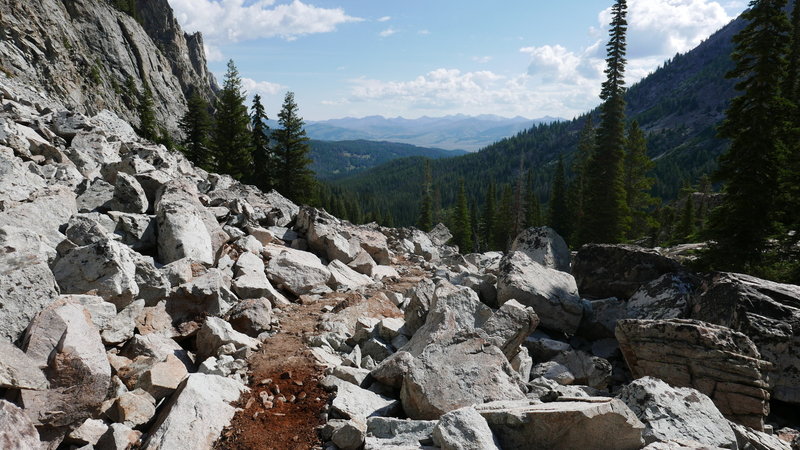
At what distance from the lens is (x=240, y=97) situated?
147 ft

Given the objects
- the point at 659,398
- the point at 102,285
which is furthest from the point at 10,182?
the point at 659,398

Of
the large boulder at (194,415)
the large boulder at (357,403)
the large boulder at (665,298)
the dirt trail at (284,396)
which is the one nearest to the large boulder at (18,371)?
the large boulder at (194,415)

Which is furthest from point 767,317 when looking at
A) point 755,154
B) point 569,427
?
point 755,154

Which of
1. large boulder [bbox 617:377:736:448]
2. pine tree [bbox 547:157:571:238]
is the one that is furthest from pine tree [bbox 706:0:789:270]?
pine tree [bbox 547:157:571:238]

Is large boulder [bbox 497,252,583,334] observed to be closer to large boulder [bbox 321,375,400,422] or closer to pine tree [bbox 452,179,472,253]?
large boulder [bbox 321,375,400,422]

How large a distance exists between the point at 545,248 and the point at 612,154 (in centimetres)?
2438

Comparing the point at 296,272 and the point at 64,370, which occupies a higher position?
the point at 64,370

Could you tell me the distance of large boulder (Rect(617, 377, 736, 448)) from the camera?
5.93 meters

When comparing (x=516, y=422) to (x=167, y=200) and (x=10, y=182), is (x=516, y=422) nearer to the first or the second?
(x=167, y=200)

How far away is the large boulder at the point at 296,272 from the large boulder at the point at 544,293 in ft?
19.8

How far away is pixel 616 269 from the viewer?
42.8 feet

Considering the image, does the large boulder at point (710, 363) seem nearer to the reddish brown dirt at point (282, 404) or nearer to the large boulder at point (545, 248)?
the reddish brown dirt at point (282, 404)

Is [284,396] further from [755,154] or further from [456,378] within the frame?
[755,154]

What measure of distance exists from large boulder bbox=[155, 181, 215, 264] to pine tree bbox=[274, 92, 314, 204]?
2952cm
